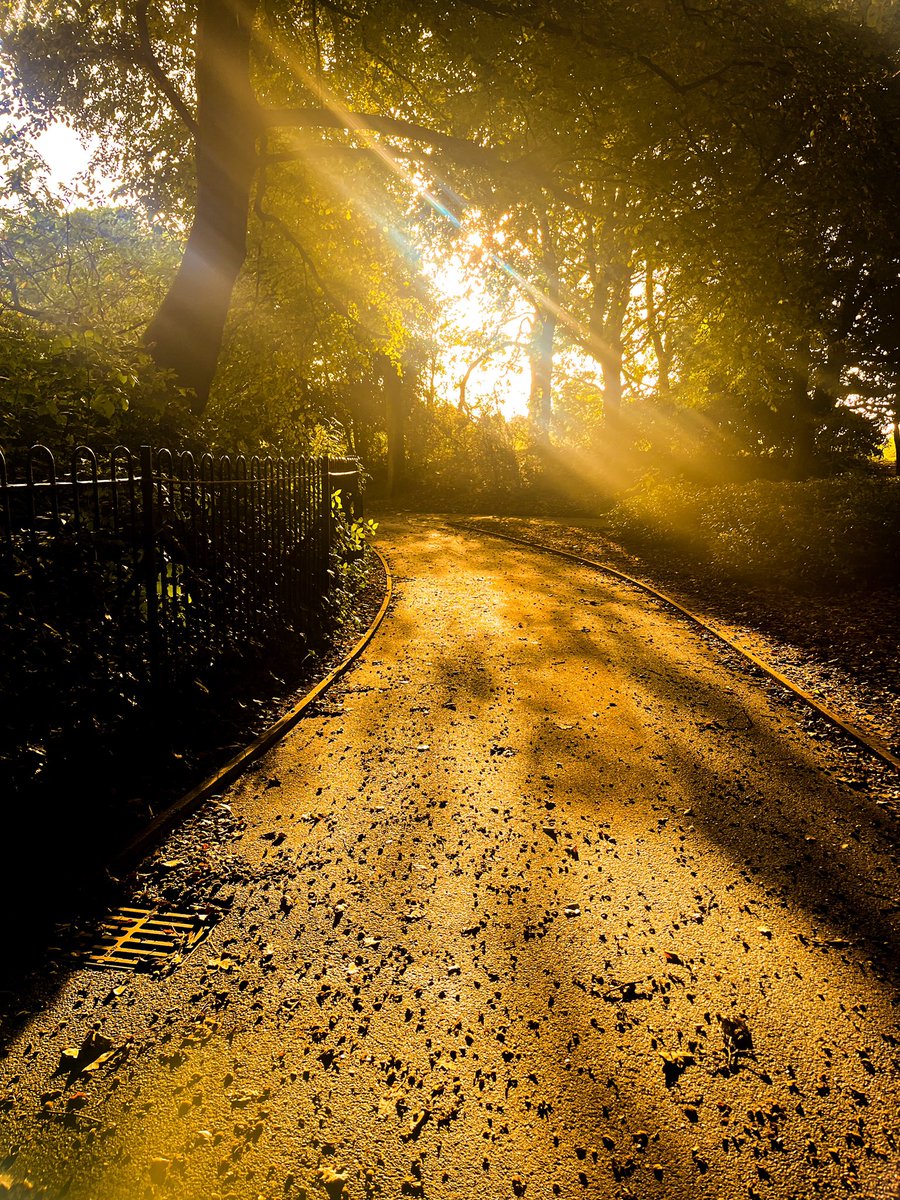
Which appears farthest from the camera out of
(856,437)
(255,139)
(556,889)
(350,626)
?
(856,437)

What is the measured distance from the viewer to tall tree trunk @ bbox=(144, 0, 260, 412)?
9383mm

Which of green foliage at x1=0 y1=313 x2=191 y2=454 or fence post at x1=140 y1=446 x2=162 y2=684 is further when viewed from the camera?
green foliage at x1=0 y1=313 x2=191 y2=454

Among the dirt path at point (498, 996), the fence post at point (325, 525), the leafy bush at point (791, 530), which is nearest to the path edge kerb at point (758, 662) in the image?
the dirt path at point (498, 996)

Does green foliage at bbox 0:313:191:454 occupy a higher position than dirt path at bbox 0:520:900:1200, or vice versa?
green foliage at bbox 0:313:191:454

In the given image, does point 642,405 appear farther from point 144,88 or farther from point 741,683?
point 741,683

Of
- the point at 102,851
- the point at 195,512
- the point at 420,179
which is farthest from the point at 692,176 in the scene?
the point at 102,851

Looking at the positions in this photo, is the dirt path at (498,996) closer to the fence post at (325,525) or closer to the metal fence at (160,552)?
the metal fence at (160,552)

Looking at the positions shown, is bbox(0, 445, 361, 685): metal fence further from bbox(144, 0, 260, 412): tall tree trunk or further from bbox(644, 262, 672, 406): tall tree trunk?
bbox(644, 262, 672, 406): tall tree trunk

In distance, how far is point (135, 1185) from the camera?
2.03 m

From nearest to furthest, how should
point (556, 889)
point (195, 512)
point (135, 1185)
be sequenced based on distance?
point (135, 1185), point (556, 889), point (195, 512)

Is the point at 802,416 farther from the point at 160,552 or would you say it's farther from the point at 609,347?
the point at 160,552

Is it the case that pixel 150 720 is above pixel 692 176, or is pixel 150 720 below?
below

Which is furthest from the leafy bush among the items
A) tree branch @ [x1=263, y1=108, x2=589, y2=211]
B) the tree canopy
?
tree branch @ [x1=263, y1=108, x2=589, y2=211]

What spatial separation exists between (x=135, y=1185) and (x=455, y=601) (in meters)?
8.64
